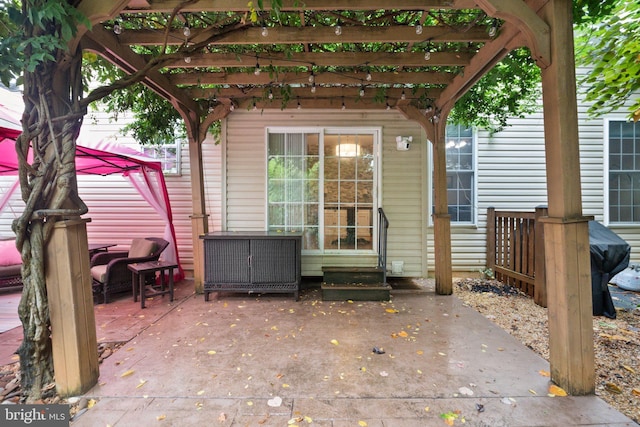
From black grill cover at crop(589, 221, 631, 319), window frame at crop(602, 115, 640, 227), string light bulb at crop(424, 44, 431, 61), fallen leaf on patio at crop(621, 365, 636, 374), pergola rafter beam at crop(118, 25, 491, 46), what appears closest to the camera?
fallen leaf on patio at crop(621, 365, 636, 374)

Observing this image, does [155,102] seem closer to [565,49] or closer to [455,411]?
[565,49]

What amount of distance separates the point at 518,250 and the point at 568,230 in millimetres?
2929

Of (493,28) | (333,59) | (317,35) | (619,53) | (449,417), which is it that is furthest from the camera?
(619,53)

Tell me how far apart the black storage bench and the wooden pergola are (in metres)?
0.49

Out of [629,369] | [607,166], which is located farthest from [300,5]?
[607,166]

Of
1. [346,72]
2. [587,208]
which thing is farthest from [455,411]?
[587,208]

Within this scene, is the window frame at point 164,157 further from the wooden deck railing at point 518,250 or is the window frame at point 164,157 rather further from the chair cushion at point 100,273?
the wooden deck railing at point 518,250

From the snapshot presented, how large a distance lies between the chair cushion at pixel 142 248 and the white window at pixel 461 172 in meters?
5.17

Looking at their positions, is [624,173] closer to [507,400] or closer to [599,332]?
[599,332]

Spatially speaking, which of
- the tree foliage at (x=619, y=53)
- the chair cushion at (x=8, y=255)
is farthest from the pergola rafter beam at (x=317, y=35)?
the chair cushion at (x=8, y=255)

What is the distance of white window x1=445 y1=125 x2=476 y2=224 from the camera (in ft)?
17.4

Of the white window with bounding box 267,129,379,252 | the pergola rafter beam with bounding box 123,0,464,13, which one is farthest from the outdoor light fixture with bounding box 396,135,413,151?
the pergola rafter beam with bounding box 123,0,464,13

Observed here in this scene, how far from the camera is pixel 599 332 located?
3053 millimetres

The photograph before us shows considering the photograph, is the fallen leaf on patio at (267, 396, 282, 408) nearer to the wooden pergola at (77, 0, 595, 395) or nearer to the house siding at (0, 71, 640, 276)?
the wooden pergola at (77, 0, 595, 395)
